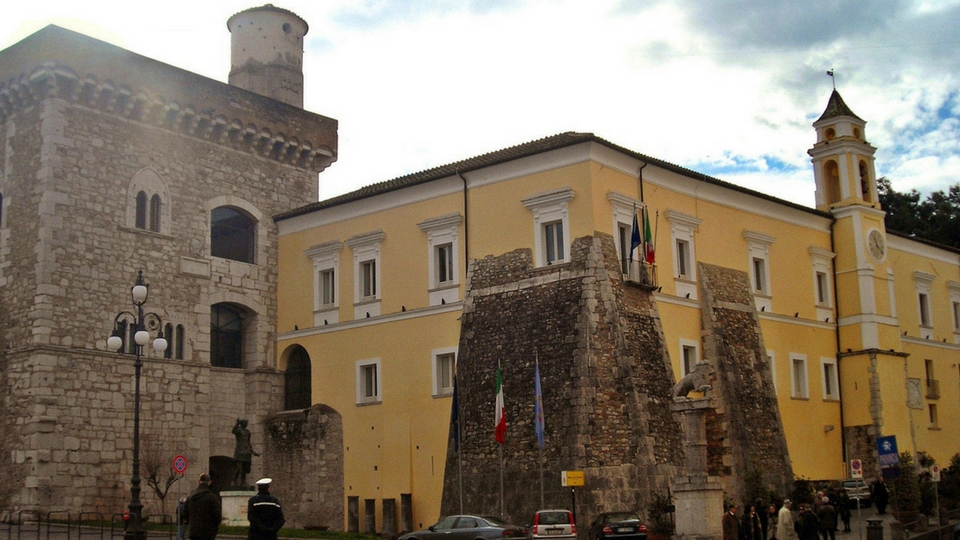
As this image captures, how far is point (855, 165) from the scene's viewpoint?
41.4 meters

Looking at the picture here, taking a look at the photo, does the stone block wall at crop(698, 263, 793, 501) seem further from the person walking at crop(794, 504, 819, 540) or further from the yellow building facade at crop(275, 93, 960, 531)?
the person walking at crop(794, 504, 819, 540)

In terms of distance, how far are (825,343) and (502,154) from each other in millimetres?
14533

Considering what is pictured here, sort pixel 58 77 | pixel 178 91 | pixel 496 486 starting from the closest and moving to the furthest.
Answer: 1. pixel 496 486
2. pixel 58 77
3. pixel 178 91

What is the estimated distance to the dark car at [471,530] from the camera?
2259cm

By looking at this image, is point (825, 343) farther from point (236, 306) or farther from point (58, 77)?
point (58, 77)

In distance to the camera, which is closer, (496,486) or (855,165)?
(496,486)

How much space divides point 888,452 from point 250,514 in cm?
1531

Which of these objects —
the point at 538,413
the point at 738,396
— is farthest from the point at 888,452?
the point at 738,396

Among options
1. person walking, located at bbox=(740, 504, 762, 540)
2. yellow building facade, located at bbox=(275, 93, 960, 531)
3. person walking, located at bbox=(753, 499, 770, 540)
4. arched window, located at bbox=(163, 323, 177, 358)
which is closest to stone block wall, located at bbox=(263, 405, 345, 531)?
yellow building facade, located at bbox=(275, 93, 960, 531)

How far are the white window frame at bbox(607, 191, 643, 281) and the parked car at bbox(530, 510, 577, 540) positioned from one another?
811 cm

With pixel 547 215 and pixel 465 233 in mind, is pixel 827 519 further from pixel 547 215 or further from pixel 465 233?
pixel 465 233

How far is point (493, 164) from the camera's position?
31781 mm

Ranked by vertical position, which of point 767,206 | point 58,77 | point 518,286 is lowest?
point 518,286

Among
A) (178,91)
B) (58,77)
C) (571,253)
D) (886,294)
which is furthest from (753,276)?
(58,77)
